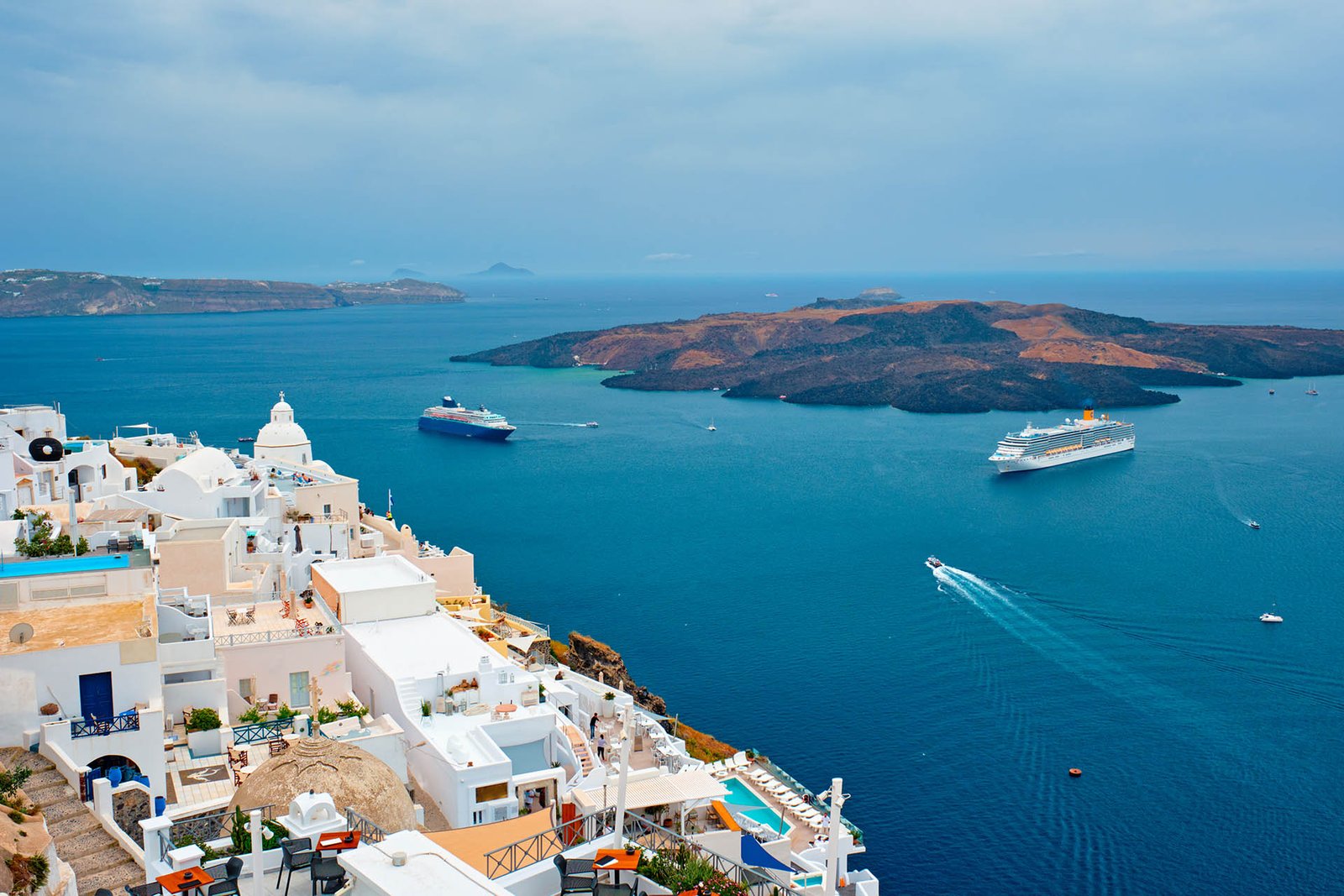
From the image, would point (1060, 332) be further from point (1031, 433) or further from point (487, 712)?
point (487, 712)

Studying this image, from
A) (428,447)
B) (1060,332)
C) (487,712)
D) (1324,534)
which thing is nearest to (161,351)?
(428,447)

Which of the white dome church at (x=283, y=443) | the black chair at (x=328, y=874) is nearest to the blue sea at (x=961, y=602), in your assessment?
the white dome church at (x=283, y=443)

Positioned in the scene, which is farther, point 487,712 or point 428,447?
point 428,447

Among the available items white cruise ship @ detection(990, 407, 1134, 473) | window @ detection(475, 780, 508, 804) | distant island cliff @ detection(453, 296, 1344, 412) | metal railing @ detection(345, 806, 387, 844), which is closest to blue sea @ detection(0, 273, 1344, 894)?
white cruise ship @ detection(990, 407, 1134, 473)

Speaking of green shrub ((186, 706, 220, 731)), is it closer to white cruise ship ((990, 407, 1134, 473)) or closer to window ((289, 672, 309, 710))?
window ((289, 672, 309, 710))

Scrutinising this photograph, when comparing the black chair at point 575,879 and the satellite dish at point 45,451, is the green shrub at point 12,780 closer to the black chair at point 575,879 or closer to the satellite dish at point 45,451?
the black chair at point 575,879

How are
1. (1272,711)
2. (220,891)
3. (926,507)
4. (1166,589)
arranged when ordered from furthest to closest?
(926,507)
(1166,589)
(1272,711)
(220,891)
